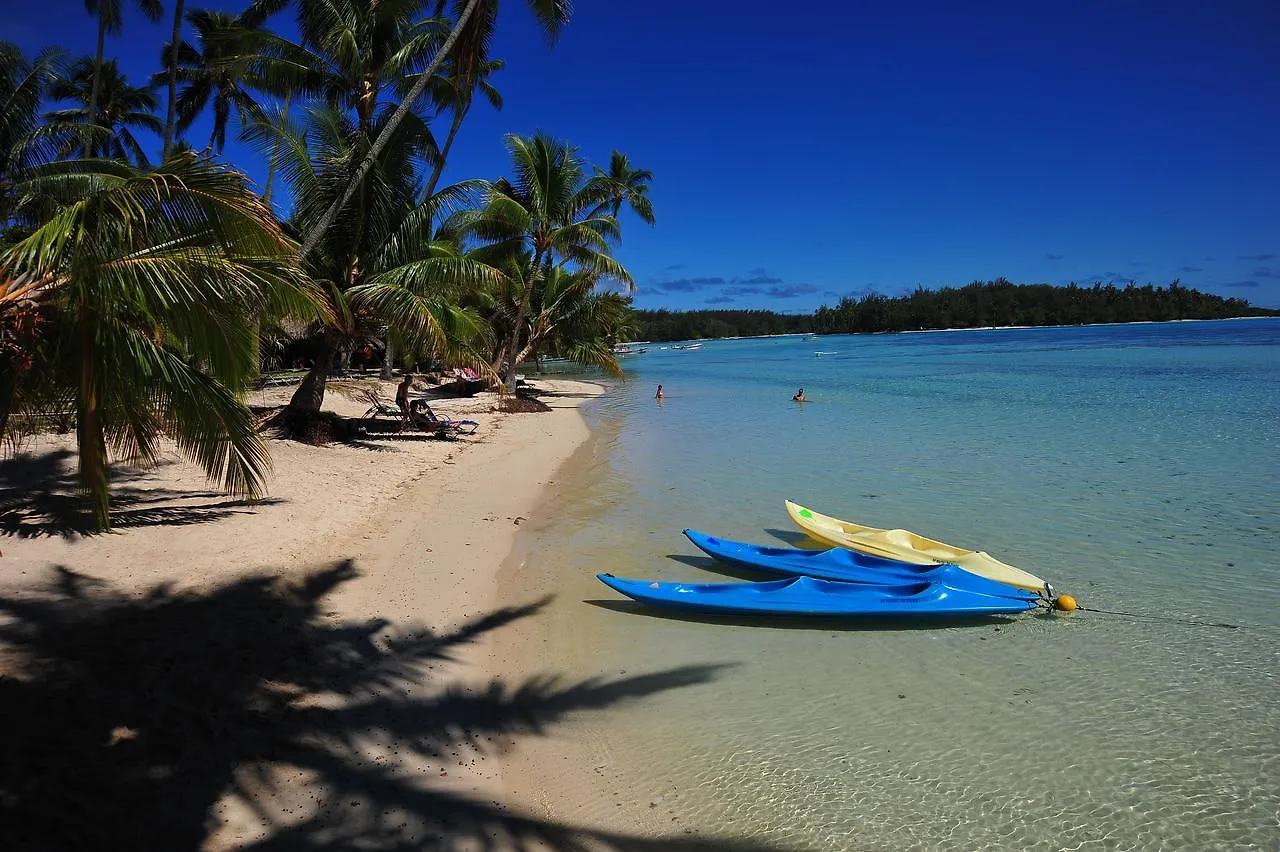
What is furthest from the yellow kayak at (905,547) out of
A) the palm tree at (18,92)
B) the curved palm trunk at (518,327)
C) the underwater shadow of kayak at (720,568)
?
the palm tree at (18,92)

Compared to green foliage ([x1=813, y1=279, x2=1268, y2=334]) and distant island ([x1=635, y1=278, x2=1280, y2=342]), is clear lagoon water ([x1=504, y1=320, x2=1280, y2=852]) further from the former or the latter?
green foliage ([x1=813, y1=279, x2=1268, y2=334])

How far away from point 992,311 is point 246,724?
127169 mm

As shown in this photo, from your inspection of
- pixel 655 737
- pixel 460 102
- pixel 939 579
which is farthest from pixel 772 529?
pixel 460 102

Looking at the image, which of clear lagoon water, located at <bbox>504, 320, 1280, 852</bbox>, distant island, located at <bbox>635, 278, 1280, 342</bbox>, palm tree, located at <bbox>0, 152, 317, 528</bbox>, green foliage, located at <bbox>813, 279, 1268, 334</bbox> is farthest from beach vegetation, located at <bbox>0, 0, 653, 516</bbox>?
green foliage, located at <bbox>813, 279, 1268, 334</bbox>

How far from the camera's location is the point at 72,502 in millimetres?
6527

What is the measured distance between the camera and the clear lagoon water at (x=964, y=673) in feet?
11.3

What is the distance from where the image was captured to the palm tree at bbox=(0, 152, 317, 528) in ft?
11.4

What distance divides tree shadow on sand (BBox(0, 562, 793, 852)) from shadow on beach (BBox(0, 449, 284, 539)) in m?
1.23

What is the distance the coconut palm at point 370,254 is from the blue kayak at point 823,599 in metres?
6.56

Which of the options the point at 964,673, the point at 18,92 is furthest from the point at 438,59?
the point at 18,92

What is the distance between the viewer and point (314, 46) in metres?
14.2

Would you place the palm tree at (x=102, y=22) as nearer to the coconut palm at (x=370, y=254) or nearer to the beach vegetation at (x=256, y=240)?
the beach vegetation at (x=256, y=240)

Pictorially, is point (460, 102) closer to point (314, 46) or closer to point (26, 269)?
point (314, 46)

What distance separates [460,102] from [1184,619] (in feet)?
52.8
